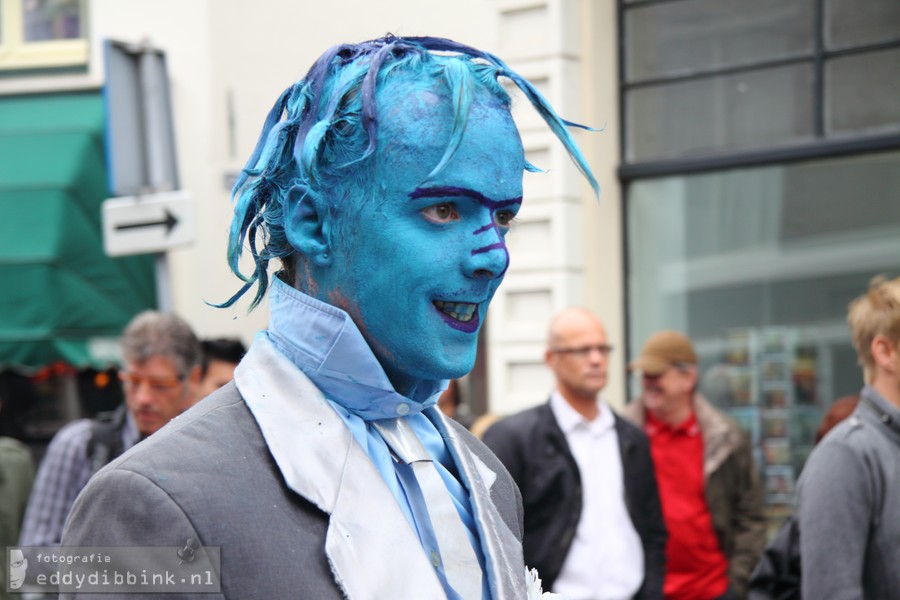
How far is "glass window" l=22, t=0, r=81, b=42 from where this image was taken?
11281 mm

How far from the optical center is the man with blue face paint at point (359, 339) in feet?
5.18

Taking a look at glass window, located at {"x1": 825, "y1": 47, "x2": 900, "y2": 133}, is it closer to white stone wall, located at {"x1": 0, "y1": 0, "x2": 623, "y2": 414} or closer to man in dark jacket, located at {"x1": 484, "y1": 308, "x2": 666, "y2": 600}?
white stone wall, located at {"x1": 0, "y1": 0, "x2": 623, "y2": 414}

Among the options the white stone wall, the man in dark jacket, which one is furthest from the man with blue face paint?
the white stone wall

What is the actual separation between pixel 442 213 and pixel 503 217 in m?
0.11

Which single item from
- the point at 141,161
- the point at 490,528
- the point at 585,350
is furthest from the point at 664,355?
the point at 490,528

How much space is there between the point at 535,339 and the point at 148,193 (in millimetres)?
2474

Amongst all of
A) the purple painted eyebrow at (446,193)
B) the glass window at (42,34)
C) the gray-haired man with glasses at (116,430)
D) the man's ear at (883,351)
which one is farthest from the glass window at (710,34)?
the purple painted eyebrow at (446,193)

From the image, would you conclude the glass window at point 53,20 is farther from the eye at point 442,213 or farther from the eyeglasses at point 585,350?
the eye at point 442,213

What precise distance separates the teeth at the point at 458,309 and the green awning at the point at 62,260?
9062 mm

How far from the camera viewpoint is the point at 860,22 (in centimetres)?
768

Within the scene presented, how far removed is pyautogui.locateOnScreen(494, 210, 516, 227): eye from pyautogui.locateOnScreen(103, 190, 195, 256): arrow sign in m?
5.37

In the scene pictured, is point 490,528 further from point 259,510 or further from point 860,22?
point 860,22

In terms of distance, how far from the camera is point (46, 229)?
34.6 feet

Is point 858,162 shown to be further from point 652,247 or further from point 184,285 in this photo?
point 184,285
